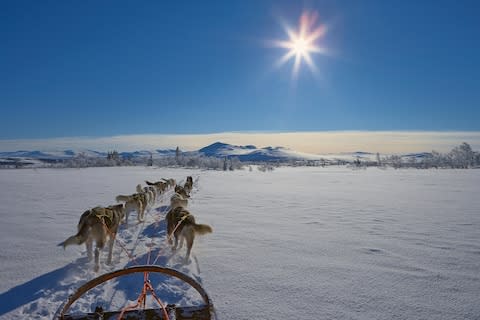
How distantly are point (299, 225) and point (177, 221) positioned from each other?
131 inches

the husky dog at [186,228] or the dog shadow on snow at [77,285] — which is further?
the husky dog at [186,228]

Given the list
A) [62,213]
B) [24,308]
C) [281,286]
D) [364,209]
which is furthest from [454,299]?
[62,213]

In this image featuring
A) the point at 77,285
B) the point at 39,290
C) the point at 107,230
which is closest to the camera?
the point at 39,290

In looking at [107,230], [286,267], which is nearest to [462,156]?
[286,267]

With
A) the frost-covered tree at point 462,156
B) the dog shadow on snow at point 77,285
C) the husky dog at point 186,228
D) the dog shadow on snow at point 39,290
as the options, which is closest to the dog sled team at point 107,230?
the husky dog at point 186,228

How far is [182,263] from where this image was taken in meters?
4.25

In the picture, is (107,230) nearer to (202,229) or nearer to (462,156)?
(202,229)

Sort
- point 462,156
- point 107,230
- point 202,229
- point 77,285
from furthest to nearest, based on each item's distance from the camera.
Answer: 1. point 462,156
2. point 202,229
3. point 107,230
4. point 77,285

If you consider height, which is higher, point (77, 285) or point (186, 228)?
point (186, 228)

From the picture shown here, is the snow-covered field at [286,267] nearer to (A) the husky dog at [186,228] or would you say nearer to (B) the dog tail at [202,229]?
(A) the husky dog at [186,228]

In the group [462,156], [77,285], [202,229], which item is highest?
[462,156]

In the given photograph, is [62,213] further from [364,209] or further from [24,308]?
[364,209]

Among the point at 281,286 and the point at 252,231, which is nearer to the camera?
the point at 281,286

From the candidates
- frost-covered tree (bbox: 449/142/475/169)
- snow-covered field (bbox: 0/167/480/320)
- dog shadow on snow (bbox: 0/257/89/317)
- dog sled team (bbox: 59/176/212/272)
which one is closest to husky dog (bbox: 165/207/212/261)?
dog sled team (bbox: 59/176/212/272)
